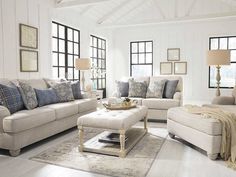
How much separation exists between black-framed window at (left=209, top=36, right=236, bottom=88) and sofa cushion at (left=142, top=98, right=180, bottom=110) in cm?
394

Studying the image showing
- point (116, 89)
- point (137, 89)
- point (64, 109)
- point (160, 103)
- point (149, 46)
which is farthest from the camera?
point (149, 46)

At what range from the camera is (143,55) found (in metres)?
8.82

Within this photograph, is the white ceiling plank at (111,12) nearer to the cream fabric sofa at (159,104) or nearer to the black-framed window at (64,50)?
the black-framed window at (64,50)

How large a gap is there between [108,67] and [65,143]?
578 cm

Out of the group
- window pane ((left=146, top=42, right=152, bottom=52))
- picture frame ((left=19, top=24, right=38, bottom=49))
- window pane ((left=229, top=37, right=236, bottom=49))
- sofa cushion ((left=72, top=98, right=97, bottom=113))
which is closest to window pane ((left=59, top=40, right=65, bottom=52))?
picture frame ((left=19, top=24, right=38, bottom=49))

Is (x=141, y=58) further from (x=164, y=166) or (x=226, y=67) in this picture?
(x=164, y=166)

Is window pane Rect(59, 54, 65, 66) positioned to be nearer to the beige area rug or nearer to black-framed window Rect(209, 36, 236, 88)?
the beige area rug

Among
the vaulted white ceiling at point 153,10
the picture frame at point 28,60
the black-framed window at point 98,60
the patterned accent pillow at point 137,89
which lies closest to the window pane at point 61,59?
the picture frame at point 28,60

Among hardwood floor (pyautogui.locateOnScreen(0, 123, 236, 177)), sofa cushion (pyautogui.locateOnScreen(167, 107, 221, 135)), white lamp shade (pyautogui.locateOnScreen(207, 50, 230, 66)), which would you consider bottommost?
hardwood floor (pyautogui.locateOnScreen(0, 123, 236, 177))

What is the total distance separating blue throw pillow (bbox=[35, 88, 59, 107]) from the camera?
3726 mm

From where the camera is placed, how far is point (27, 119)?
295 centimetres

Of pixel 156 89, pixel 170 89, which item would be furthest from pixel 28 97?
pixel 170 89

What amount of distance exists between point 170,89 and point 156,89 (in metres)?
0.30

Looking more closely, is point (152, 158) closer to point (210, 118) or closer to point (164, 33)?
point (210, 118)
